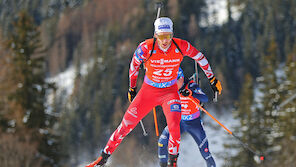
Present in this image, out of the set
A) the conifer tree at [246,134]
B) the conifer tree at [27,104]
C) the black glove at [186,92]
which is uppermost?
the black glove at [186,92]

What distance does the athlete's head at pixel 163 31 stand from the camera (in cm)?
684

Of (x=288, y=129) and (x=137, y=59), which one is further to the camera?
(x=288, y=129)

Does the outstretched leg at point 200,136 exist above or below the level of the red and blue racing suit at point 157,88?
below

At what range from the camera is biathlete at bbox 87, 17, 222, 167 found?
695 cm

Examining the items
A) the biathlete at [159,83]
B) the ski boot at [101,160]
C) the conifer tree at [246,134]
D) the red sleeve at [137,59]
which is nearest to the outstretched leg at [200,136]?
the biathlete at [159,83]

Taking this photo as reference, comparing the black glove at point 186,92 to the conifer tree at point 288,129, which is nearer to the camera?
the black glove at point 186,92

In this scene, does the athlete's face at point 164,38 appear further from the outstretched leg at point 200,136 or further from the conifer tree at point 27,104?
the conifer tree at point 27,104

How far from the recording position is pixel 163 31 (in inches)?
269

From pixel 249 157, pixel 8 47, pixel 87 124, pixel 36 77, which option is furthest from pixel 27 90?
pixel 87 124

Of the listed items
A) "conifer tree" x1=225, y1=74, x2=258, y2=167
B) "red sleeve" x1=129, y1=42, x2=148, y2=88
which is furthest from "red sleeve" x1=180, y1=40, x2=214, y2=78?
"conifer tree" x1=225, y1=74, x2=258, y2=167

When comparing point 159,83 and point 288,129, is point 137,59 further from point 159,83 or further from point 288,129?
point 288,129

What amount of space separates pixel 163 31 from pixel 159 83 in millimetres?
1098

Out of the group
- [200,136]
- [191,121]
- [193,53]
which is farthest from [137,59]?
[200,136]

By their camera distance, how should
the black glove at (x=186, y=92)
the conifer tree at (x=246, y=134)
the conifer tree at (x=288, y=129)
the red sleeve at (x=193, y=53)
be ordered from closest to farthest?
the red sleeve at (x=193, y=53) < the black glove at (x=186, y=92) < the conifer tree at (x=288, y=129) < the conifer tree at (x=246, y=134)
